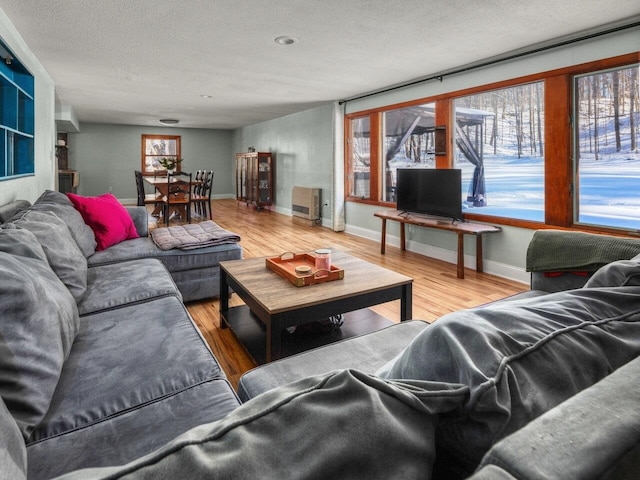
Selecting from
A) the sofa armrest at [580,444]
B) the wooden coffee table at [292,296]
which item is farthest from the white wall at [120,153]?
the sofa armrest at [580,444]

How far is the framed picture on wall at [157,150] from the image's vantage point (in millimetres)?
10938

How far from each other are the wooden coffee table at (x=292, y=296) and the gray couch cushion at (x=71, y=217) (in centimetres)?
101

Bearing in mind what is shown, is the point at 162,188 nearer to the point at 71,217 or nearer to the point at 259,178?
the point at 259,178

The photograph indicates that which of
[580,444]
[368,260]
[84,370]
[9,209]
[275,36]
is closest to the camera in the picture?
[580,444]

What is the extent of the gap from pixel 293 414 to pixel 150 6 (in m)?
3.25

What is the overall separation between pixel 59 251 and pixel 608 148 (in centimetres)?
406

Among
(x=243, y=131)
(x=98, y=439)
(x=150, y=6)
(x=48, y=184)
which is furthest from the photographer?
(x=243, y=131)

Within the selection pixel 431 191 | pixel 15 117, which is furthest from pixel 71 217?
pixel 431 191

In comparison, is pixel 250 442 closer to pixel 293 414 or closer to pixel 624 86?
pixel 293 414

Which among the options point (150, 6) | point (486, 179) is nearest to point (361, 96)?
point (486, 179)

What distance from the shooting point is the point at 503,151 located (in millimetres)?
4156

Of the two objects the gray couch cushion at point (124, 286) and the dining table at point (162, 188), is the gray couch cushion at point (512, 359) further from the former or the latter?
the dining table at point (162, 188)

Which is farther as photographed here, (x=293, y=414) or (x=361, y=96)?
(x=361, y=96)

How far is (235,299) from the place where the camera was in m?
3.26
